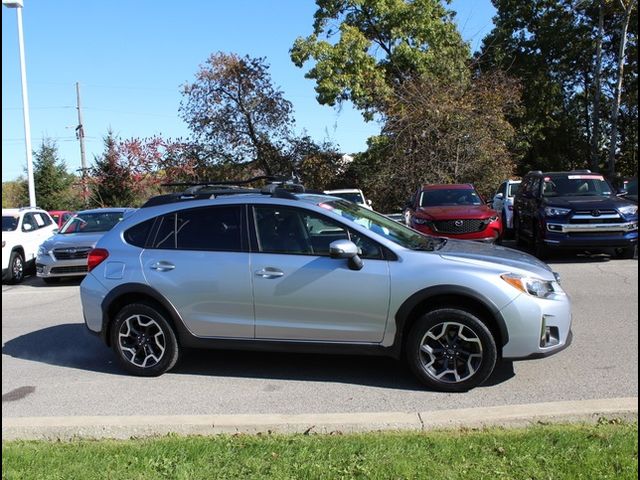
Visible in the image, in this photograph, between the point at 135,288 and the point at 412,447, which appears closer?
the point at 412,447

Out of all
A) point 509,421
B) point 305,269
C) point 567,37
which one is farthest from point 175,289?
point 567,37

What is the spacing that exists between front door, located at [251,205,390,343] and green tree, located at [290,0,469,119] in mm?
19512

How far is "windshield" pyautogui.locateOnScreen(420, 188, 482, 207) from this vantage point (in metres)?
13.7

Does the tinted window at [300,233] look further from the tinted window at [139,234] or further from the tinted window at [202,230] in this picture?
the tinted window at [139,234]

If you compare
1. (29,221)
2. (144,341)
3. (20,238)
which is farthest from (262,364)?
(29,221)

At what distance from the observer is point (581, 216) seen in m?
11.6

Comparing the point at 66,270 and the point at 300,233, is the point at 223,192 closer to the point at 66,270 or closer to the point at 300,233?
the point at 300,233

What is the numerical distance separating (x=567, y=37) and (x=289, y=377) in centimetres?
3235

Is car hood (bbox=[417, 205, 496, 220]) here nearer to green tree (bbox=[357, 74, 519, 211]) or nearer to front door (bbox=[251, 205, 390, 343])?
front door (bbox=[251, 205, 390, 343])

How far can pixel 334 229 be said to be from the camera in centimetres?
525

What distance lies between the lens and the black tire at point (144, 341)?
5.56m

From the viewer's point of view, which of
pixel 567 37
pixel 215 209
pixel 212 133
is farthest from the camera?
pixel 567 37

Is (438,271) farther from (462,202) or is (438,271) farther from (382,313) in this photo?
(462,202)

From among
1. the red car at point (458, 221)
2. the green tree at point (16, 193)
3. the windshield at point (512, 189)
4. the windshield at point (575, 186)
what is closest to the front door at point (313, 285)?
the red car at point (458, 221)
